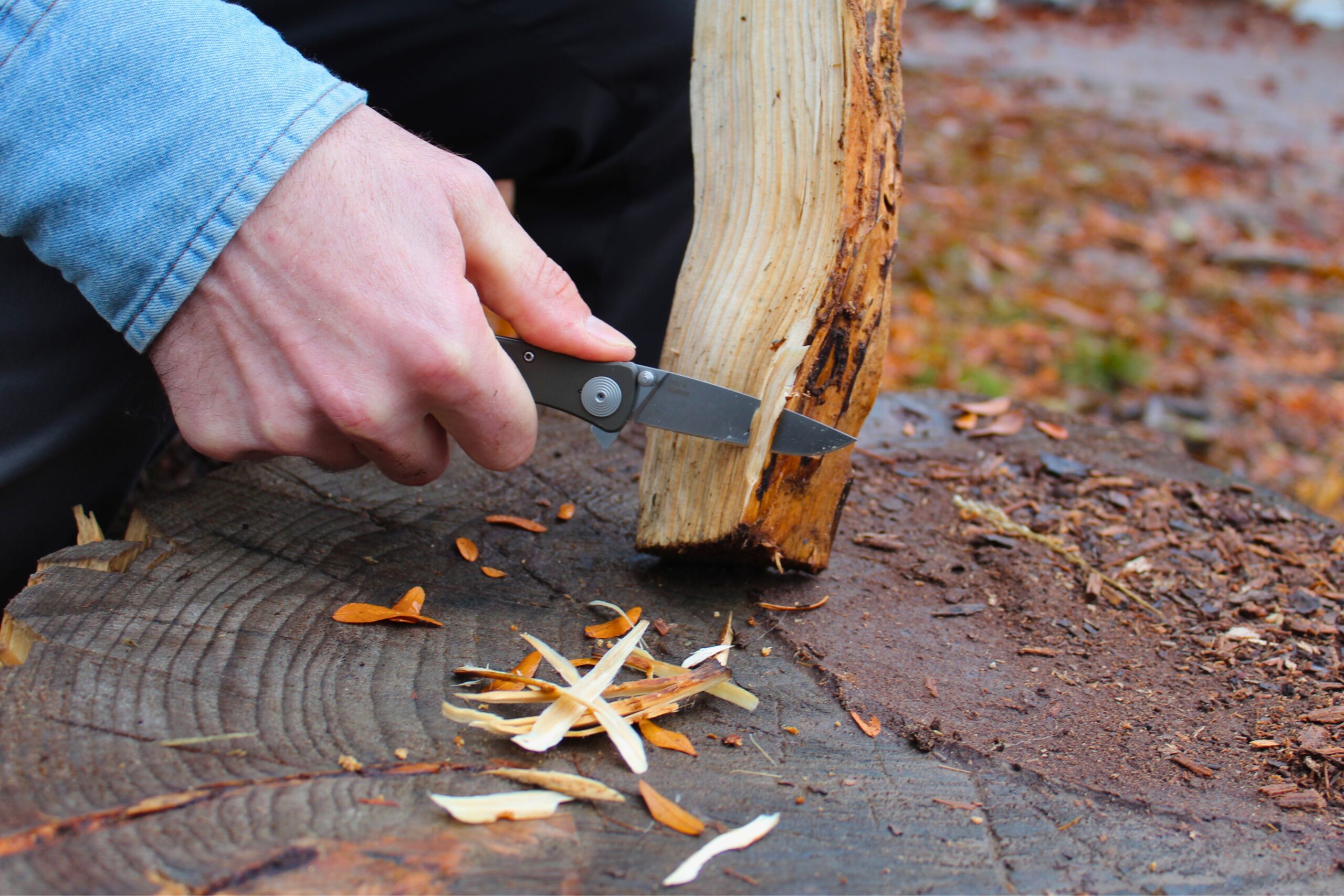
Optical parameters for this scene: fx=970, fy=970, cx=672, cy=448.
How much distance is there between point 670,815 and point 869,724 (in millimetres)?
338

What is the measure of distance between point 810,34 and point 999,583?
946mm

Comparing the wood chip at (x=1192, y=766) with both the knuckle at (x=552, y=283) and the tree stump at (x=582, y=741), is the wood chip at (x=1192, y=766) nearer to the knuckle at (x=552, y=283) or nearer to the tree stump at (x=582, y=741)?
the tree stump at (x=582, y=741)

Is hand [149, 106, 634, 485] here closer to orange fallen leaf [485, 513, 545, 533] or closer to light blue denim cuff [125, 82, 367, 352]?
light blue denim cuff [125, 82, 367, 352]

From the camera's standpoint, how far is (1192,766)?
124cm

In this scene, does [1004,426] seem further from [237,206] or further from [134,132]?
[134,132]

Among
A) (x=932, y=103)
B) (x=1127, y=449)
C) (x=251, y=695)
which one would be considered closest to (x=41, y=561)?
(x=251, y=695)

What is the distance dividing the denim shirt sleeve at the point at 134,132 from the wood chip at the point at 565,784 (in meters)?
0.73

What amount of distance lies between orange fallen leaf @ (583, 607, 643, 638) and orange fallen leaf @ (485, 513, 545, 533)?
29 centimetres

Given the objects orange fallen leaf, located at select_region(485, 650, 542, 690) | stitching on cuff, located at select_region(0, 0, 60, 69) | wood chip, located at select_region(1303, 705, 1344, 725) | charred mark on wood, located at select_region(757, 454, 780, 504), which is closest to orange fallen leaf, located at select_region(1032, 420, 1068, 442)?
wood chip, located at select_region(1303, 705, 1344, 725)

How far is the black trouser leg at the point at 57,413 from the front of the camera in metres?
1.47

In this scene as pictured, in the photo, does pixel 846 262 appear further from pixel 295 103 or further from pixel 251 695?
pixel 251 695

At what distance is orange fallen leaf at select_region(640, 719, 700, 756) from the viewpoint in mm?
1185

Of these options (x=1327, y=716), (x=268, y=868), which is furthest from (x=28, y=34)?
(x=1327, y=716)

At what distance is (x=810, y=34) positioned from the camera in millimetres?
1477
